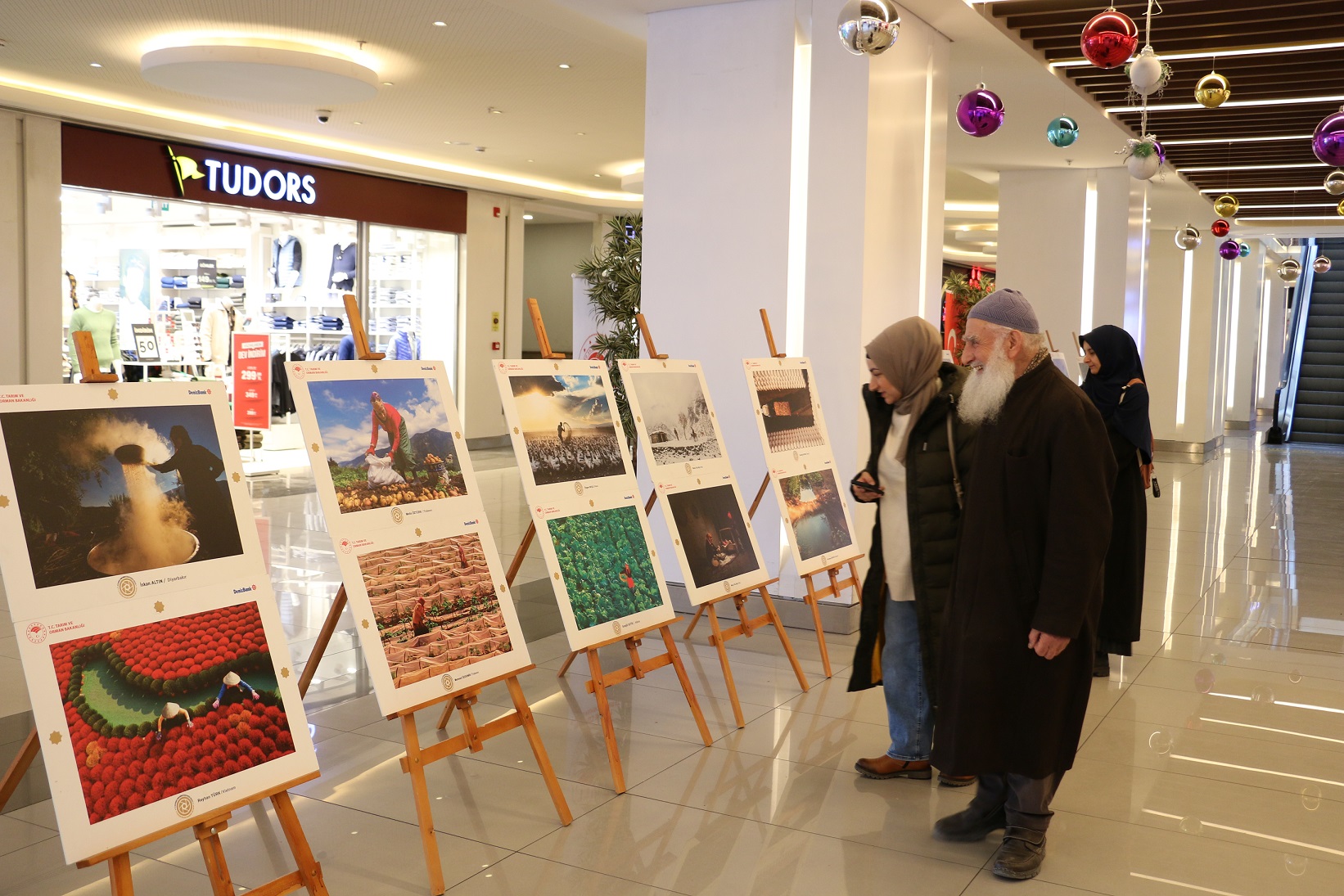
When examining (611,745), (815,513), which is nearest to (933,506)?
(611,745)

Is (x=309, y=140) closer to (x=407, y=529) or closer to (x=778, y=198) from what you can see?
(x=778, y=198)

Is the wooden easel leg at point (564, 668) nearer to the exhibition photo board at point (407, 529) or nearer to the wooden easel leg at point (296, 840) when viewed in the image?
the exhibition photo board at point (407, 529)

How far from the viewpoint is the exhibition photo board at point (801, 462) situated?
5.32 m

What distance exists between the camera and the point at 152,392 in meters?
2.71

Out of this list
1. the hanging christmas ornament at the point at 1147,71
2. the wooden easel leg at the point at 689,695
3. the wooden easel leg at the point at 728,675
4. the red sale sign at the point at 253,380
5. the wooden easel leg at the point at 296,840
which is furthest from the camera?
the red sale sign at the point at 253,380

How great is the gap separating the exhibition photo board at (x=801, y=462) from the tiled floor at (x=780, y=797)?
1.96 feet

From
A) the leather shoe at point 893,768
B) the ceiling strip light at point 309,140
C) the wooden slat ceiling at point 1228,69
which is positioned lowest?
the leather shoe at point 893,768

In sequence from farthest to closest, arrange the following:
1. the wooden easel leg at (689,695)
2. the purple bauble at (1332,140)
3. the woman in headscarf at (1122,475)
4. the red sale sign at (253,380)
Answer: the red sale sign at (253,380) → the purple bauble at (1332,140) → the woman in headscarf at (1122,475) → the wooden easel leg at (689,695)

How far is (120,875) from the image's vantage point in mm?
2352

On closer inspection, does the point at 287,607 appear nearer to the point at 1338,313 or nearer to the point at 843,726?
the point at 843,726

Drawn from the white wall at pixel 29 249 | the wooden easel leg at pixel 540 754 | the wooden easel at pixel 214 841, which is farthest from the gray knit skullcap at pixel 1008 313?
the white wall at pixel 29 249

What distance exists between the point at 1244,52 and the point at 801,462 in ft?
15.8

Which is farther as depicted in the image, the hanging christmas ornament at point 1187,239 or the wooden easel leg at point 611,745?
the hanging christmas ornament at point 1187,239

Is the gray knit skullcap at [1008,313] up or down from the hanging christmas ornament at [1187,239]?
down
